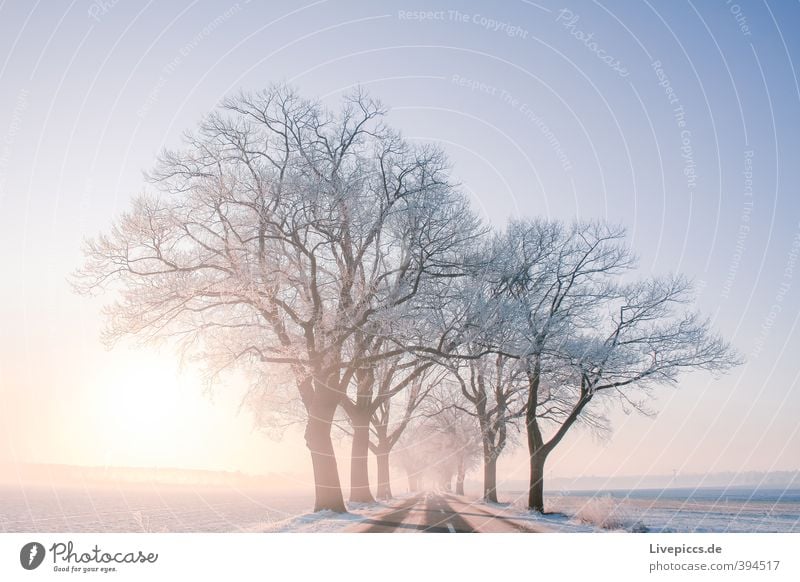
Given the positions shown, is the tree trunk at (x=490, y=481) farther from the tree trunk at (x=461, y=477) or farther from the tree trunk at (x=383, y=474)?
the tree trunk at (x=461, y=477)

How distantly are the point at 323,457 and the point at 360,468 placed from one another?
7.91m

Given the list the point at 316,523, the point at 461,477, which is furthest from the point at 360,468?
the point at 461,477

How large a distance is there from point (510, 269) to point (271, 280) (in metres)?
9.38

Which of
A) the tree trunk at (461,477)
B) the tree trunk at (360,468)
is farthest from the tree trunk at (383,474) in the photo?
the tree trunk at (461,477)

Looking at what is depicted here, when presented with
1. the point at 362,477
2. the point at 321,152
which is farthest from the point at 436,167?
the point at 362,477

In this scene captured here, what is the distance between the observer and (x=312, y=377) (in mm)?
22688

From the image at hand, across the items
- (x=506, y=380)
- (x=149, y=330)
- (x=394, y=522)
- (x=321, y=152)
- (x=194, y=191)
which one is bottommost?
(x=394, y=522)

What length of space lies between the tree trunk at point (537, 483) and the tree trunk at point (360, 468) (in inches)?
282

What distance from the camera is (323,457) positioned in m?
21.8

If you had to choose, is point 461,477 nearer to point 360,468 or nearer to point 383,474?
point 383,474

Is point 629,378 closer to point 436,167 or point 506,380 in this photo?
point 506,380

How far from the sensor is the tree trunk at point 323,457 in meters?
21.4

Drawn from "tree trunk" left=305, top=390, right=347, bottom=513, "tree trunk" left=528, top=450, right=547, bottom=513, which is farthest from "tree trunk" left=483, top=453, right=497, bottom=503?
"tree trunk" left=305, top=390, right=347, bottom=513

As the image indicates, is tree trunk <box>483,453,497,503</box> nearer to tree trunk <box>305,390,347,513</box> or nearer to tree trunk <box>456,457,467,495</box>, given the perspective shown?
Result: tree trunk <box>456,457,467,495</box>
